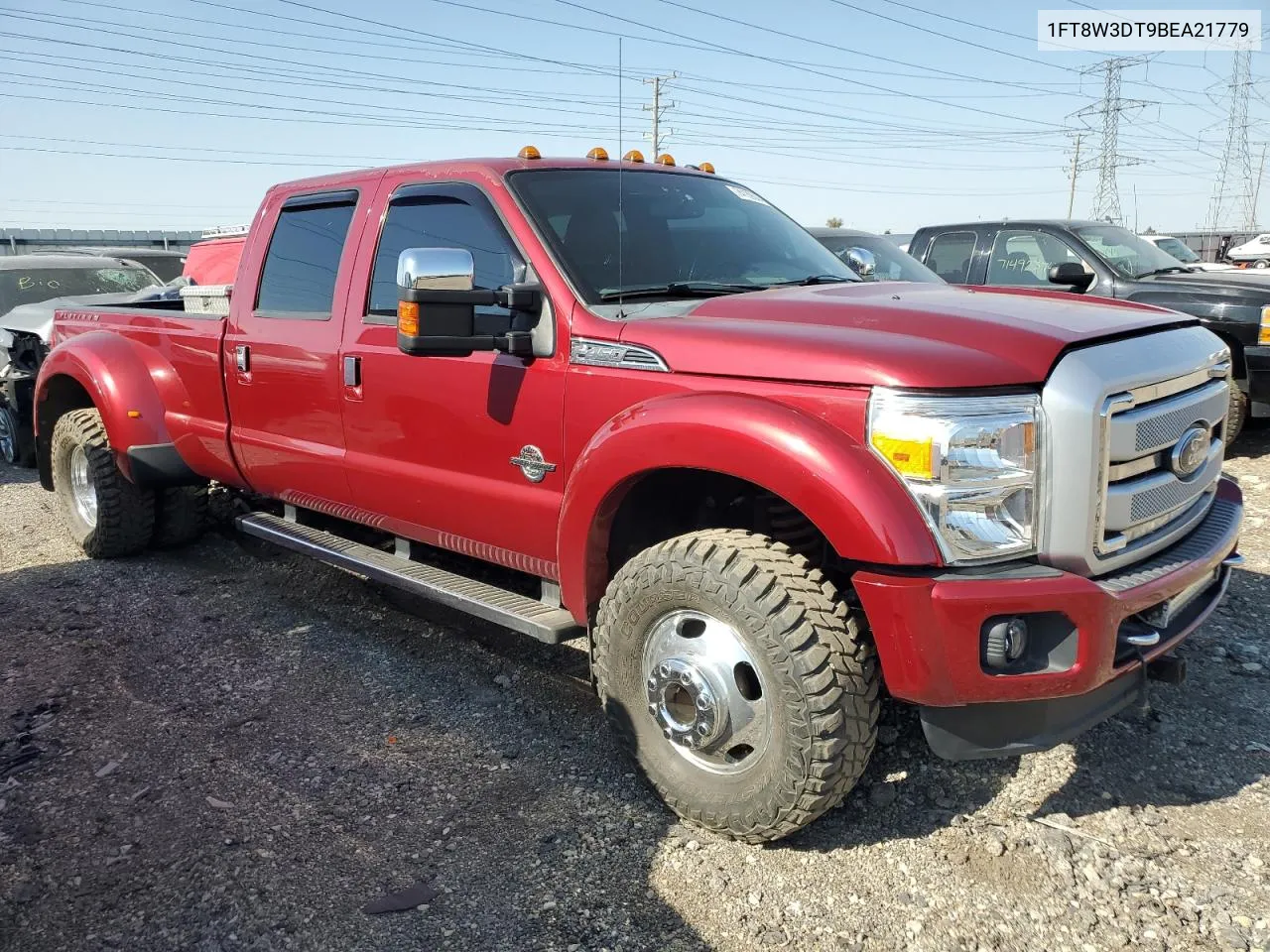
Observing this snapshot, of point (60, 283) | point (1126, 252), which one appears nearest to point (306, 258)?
point (1126, 252)

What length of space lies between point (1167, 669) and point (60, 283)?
417 inches

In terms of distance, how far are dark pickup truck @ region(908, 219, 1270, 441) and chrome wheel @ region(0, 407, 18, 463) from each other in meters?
7.94

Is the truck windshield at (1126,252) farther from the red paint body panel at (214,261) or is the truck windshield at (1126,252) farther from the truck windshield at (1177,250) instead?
the red paint body panel at (214,261)

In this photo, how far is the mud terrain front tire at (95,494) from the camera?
17.9 ft

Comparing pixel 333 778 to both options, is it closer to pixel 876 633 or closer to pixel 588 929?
pixel 588 929

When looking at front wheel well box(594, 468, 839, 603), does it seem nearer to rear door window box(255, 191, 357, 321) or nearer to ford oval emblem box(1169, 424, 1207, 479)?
ford oval emblem box(1169, 424, 1207, 479)

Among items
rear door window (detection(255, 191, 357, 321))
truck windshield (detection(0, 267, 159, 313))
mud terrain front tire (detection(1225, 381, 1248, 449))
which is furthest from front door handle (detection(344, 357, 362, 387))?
truck windshield (detection(0, 267, 159, 313))

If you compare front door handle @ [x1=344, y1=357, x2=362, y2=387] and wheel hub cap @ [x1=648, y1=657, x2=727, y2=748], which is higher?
front door handle @ [x1=344, y1=357, x2=362, y2=387]

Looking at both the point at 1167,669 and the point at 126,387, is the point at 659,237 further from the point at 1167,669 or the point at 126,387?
the point at 126,387

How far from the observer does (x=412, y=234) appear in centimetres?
391

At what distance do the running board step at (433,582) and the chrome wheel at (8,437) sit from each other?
4946mm

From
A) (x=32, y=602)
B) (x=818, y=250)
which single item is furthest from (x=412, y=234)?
(x=32, y=602)

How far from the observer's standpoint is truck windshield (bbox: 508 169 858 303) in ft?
11.3

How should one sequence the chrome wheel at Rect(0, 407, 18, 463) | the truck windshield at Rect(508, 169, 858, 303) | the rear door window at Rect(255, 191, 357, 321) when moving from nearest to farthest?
1. the truck windshield at Rect(508, 169, 858, 303)
2. the rear door window at Rect(255, 191, 357, 321)
3. the chrome wheel at Rect(0, 407, 18, 463)
